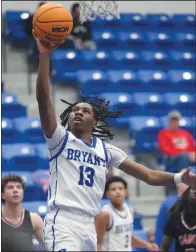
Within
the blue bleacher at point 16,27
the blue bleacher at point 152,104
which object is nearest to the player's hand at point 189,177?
the blue bleacher at point 152,104

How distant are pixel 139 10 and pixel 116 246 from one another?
8.82 metres

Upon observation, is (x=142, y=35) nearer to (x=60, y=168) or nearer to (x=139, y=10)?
(x=139, y=10)

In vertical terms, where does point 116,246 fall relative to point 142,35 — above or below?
below

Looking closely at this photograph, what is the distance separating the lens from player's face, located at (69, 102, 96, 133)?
5316 mm

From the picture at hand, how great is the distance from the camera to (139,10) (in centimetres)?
1559

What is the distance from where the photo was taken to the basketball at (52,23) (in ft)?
15.6

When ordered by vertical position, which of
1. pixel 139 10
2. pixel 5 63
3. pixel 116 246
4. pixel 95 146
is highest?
pixel 139 10

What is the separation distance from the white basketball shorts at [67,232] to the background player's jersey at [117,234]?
229 cm

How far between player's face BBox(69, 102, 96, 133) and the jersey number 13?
0.97 feet

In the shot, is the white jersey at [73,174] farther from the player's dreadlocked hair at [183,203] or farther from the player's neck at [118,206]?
the player's neck at [118,206]

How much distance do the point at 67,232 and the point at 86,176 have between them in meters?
0.41

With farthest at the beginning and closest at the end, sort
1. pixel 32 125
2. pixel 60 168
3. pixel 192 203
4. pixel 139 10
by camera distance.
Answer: pixel 139 10 < pixel 32 125 < pixel 192 203 < pixel 60 168

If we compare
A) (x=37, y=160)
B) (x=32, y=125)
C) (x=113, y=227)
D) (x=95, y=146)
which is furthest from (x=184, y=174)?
(x=32, y=125)

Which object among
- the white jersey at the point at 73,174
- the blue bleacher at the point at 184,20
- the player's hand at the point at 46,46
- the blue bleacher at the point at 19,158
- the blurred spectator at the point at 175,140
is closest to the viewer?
the player's hand at the point at 46,46
